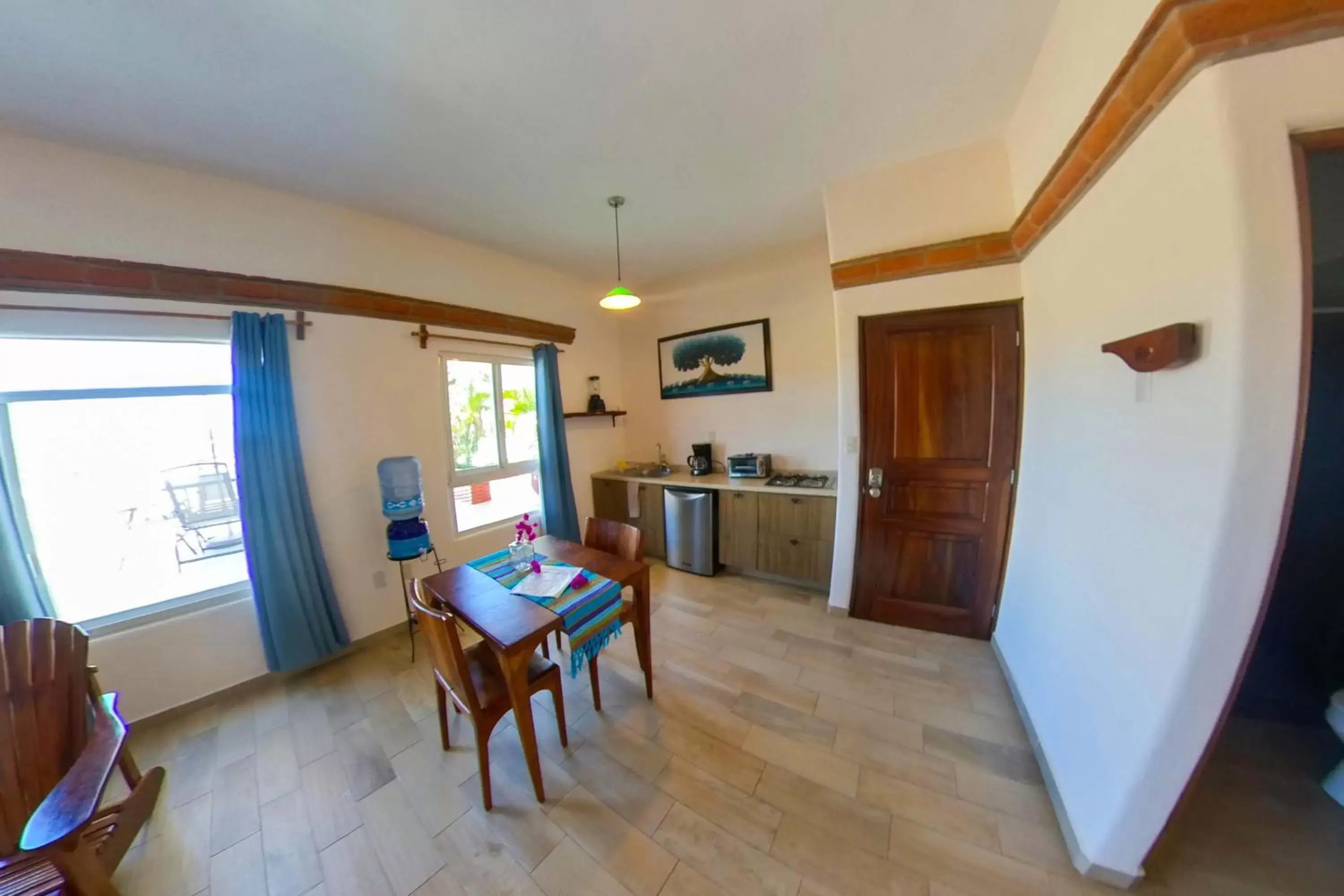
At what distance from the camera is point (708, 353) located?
371cm

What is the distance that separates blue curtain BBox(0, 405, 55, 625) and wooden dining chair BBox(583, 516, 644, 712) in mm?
2287

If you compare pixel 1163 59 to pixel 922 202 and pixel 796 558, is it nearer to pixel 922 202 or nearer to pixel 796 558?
pixel 922 202

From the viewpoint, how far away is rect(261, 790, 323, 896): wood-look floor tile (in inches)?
49.4

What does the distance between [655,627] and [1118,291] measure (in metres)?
2.65

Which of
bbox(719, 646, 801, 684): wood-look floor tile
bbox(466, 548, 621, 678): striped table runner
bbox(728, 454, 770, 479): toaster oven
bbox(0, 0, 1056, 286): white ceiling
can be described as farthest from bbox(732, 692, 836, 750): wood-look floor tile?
bbox(0, 0, 1056, 286): white ceiling

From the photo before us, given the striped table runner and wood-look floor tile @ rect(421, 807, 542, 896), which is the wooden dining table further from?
wood-look floor tile @ rect(421, 807, 542, 896)

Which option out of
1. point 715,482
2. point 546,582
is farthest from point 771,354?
point 546,582

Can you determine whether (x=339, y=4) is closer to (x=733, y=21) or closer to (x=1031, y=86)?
(x=733, y=21)

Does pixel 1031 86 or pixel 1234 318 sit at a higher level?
→ pixel 1031 86

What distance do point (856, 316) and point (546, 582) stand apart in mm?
2285

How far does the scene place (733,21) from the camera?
1.29 metres

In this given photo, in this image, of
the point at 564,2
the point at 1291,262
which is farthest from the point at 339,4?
the point at 1291,262

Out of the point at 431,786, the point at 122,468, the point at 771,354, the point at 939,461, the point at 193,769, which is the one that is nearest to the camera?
the point at 431,786

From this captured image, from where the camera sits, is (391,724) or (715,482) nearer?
(391,724)
